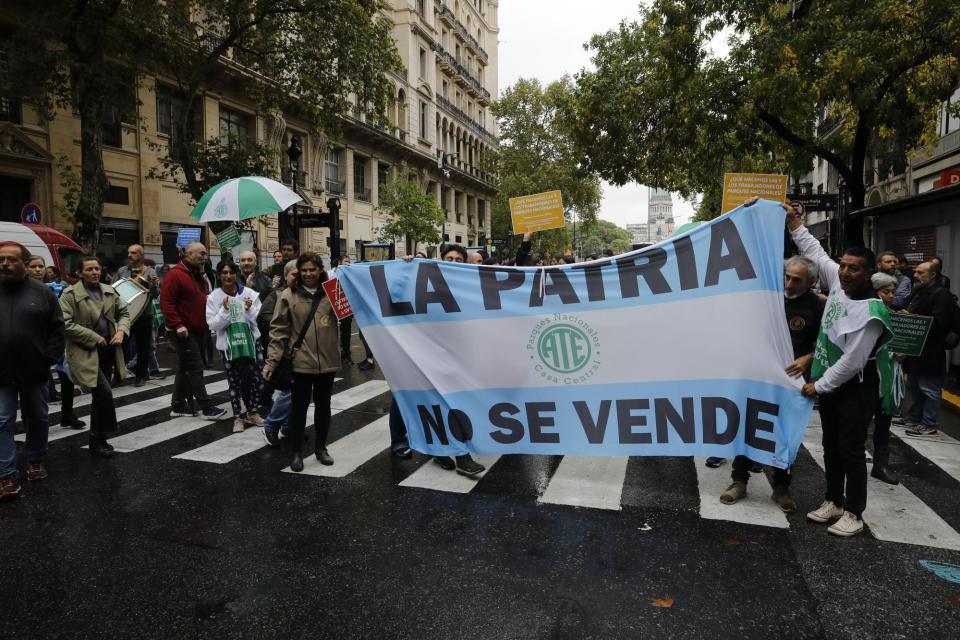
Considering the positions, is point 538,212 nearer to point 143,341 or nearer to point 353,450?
point 353,450

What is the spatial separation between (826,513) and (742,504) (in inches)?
21.9

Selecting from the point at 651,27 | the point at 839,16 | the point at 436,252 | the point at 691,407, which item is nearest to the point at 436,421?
the point at 691,407

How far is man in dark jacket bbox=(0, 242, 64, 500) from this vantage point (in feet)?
15.8

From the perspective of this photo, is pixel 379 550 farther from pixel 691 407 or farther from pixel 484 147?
pixel 484 147

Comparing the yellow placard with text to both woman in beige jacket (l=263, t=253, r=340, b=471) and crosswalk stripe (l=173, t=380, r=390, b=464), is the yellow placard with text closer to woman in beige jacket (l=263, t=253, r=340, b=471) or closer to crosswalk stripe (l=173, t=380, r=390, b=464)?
woman in beige jacket (l=263, t=253, r=340, b=471)

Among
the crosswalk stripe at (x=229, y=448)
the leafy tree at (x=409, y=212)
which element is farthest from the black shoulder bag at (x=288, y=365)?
the leafy tree at (x=409, y=212)

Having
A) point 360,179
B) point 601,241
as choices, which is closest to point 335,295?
point 360,179

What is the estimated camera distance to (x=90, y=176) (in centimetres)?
1581

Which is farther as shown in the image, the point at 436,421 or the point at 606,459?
the point at 606,459

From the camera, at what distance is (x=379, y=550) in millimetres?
3908

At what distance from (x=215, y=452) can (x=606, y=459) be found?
3.78 meters

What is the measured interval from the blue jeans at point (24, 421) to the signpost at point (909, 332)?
750 centimetres

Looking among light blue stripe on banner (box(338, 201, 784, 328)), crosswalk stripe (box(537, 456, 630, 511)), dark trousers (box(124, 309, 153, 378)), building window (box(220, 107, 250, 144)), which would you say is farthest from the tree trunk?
crosswalk stripe (box(537, 456, 630, 511))

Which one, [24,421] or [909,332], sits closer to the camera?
[24,421]
